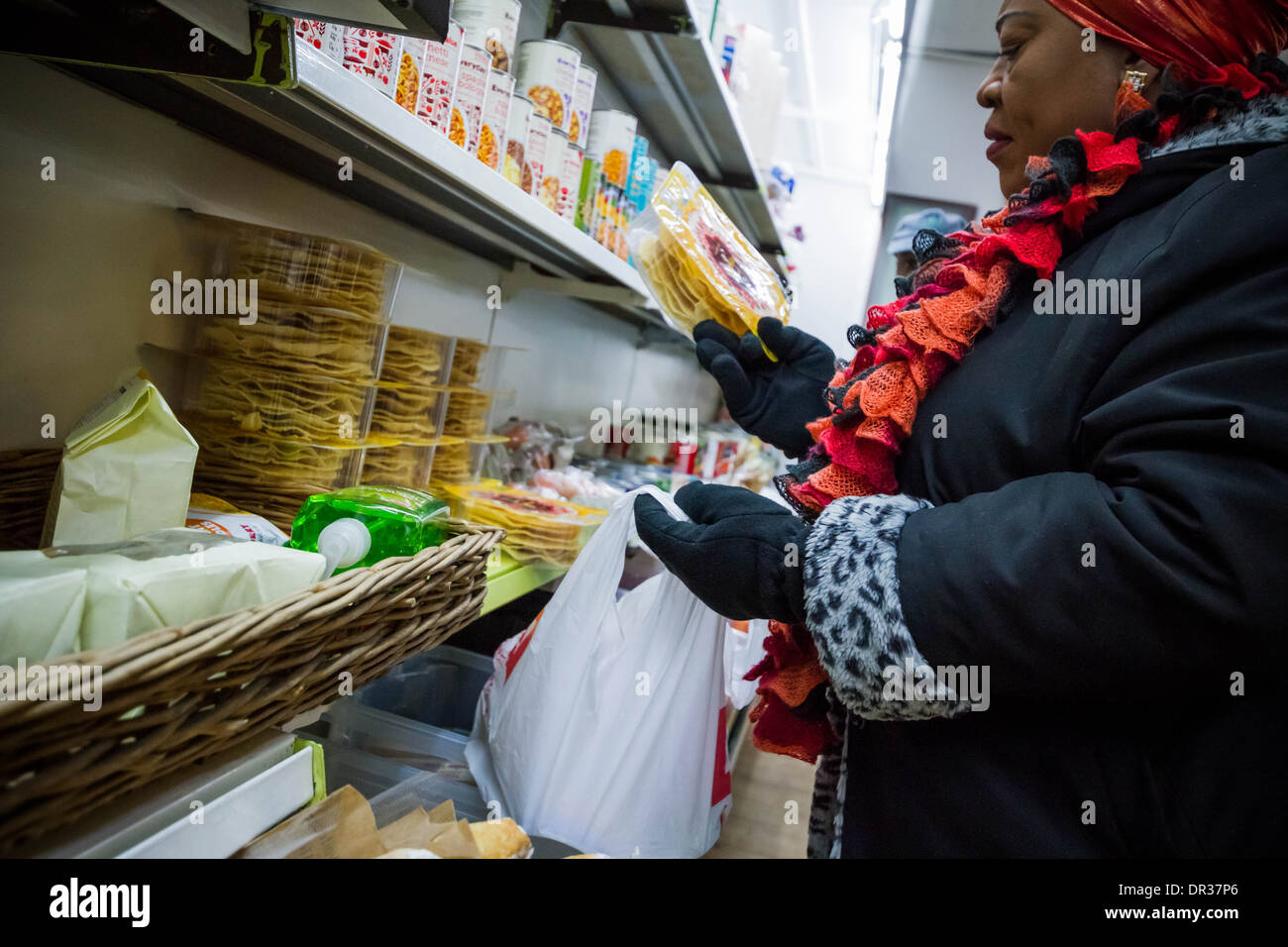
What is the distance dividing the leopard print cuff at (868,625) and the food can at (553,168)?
2.82 ft

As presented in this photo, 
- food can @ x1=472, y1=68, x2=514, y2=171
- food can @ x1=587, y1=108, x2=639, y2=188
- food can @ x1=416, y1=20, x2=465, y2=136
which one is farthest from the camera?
food can @ x1=587, y1=108, x2=639, y2=188

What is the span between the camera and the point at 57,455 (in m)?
0.88

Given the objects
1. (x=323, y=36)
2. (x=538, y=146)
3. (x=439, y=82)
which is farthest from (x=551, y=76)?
(x=323, y=36)

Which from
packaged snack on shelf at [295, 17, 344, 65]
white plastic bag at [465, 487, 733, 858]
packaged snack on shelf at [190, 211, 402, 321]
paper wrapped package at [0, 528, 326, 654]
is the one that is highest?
packaged snack on shelf at [295, 17, 344, 65]

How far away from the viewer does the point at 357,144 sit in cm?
107

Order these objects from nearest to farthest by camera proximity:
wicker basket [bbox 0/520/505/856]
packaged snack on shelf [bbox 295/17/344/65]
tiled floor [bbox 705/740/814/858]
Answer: wicker basket [bbox 0/520/505/856] → packaged snack on shelf [bbox 295/17/344/65] → tiled floor [bbox 705/740/814/858]

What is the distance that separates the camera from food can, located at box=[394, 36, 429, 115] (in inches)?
37.5

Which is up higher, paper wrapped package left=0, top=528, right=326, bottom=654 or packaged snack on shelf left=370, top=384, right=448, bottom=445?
packaged snack on shelf left=370, top=384, right=448, bottom=445

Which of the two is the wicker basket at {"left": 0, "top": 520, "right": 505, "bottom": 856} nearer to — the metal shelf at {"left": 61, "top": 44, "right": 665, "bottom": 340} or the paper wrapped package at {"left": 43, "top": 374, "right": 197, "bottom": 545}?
the paper wrapped package at {"left": 43, "top": 374, "right": 197, "bottom": 545}

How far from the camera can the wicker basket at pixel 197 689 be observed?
17.7 inches

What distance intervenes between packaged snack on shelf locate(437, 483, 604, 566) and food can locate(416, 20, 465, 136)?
0.62 meters

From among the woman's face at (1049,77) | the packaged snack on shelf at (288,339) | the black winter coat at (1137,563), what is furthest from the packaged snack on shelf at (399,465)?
the woman's face at (1049,77)

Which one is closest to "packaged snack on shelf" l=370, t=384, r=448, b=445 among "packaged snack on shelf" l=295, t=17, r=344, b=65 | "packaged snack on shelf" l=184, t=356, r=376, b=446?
"packaged snack on shelf" l=184, t=356, r=376, b=446

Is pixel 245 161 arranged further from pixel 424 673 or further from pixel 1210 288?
pixel 1210 288
